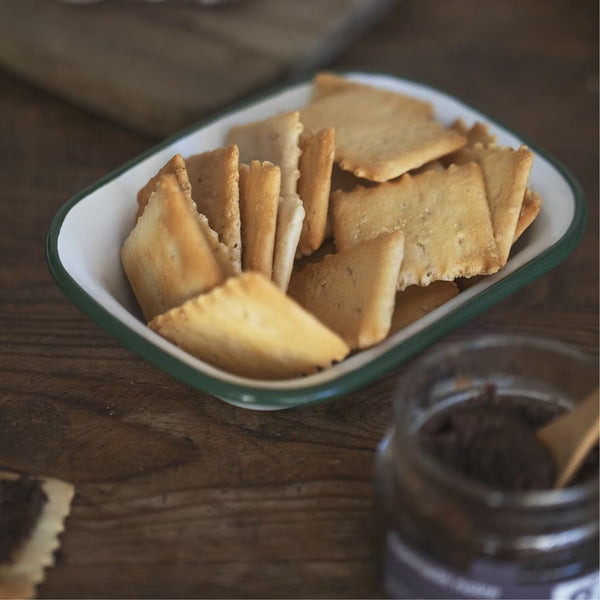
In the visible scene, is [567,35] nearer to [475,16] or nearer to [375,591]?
[475,16]

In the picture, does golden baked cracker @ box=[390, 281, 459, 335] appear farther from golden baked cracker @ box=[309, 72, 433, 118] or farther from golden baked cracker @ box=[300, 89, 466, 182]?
golden baked cracker @ box=[309, 72, 433, 118]

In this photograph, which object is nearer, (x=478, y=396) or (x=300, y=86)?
(x=478, y=396)

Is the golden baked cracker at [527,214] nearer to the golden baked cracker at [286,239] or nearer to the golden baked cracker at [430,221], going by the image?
the golden baked cracker at [430,221]

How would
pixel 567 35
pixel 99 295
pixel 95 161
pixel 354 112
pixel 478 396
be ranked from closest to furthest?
pixel 478 396, pixel 99 295, pixel 354 112, pixel 95 161, pixel 567 35

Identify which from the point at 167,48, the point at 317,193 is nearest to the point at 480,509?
the point at 317,193

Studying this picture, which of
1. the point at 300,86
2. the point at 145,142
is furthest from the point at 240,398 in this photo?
the point at 145,142
